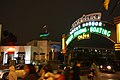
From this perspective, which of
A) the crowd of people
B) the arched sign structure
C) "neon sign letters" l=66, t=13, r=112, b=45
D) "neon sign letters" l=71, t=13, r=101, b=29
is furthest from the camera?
"neon sign letters" l=71, t=13, r=101, b=29

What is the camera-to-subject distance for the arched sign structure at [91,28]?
21.4 meters

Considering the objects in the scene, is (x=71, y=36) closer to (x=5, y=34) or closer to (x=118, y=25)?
(x=118, y=25)

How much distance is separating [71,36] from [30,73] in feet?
69.6

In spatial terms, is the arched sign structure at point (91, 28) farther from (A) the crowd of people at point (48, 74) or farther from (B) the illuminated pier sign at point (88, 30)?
(A) the crowd of people at point (48, 74)

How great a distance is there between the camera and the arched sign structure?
21.4 metres

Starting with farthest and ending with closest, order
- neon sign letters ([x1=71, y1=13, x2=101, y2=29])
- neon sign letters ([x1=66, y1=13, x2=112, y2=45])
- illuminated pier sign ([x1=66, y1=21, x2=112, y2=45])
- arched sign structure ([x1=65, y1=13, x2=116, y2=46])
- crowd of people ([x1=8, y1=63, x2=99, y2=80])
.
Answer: neon sign letters ([x1=71, y1=13, x2=101, y2=29]), neon sign letters ([x1=66, y1=13, x2=112, y2=45]), illuminated pier sign ([x1=66, y1=21, x2=112, y2=45]), arched sign structure ([x1=65, y1=13, x2=116, y2=46]), crowd of people ([x1=8, y1=63, x2=99, y2=80])

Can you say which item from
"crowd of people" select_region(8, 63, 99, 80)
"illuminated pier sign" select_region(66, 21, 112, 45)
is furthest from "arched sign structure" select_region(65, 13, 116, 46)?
"crowd of people" select_region(8, 63, 99, 80)

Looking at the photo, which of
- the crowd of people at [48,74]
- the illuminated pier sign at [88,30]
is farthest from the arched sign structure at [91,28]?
the crowd of people at [48,74]

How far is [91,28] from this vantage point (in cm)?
2380

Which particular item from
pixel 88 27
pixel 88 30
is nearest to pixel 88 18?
pixel 88 27

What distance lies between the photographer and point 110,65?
3609 centimetres

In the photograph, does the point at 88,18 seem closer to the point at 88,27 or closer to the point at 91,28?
the point at 88,27

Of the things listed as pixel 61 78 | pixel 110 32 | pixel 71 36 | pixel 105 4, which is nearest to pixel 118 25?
pixel 105 4

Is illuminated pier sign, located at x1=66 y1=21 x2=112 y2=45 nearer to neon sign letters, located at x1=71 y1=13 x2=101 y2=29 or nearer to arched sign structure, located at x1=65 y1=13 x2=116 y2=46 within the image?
arched sign structure, located at x1=65 y1=13 x2=116 y2=46
